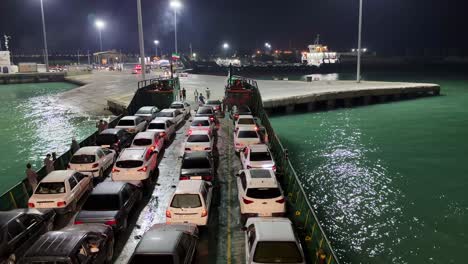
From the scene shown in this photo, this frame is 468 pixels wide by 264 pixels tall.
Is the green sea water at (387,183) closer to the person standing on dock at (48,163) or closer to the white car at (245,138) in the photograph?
the white car at (245,138)

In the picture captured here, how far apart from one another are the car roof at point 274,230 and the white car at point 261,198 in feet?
5.92

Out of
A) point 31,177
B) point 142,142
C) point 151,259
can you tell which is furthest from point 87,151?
point 151,259

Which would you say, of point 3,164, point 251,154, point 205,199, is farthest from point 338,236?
point 3,164

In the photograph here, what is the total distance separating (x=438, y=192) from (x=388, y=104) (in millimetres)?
35142

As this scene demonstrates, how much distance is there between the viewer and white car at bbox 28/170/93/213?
42.9 feet

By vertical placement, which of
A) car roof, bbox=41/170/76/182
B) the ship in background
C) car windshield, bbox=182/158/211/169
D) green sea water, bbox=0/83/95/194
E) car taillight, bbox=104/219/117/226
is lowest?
green sea water, bbox=0/83/95/194

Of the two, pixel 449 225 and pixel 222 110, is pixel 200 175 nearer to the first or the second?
pixel 449 225

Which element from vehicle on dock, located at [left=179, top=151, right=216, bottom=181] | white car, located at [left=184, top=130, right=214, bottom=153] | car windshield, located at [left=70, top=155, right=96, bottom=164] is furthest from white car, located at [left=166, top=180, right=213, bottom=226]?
white car, located at [left=184, top=130, right=214, bottom=153]

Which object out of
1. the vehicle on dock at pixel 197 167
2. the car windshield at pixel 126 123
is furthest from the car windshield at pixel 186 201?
the car windshield at pixel 126 123

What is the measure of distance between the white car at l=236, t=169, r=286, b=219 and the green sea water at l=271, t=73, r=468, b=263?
353cm

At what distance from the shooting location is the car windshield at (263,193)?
504 inches

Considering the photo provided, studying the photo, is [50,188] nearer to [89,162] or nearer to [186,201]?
[89,162]

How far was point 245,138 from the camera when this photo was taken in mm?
20484

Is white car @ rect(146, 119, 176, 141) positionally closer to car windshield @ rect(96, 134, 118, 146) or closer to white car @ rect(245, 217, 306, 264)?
car windshield @ rect(96, 134, 118, 146)
